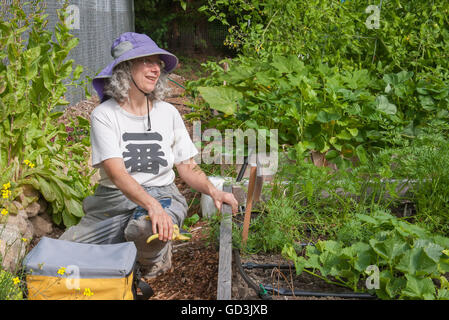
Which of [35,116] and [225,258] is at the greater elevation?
[35,116]

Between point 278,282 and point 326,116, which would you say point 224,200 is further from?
point 326,116

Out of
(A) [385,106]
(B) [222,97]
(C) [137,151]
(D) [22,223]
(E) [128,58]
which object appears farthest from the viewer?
(B) [222,97]

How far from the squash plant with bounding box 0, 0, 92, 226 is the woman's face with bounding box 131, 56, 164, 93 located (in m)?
0.68

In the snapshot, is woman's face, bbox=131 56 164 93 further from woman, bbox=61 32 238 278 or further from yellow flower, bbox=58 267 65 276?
yellow flower, bbox=58 267 65 276

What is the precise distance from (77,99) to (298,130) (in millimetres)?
3367

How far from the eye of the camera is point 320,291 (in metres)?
2.12

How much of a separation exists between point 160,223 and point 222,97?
1.52m

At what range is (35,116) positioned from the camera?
10.0ft

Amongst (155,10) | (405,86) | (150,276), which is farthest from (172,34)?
(150,276)

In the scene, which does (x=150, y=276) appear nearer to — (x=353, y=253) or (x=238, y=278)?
(x=238, y=278)

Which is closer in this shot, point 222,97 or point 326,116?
point 326,116

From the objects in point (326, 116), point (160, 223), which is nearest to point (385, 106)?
point (326, 116)

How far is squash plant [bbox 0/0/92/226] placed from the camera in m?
2.78

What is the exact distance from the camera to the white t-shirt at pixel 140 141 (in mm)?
2529
